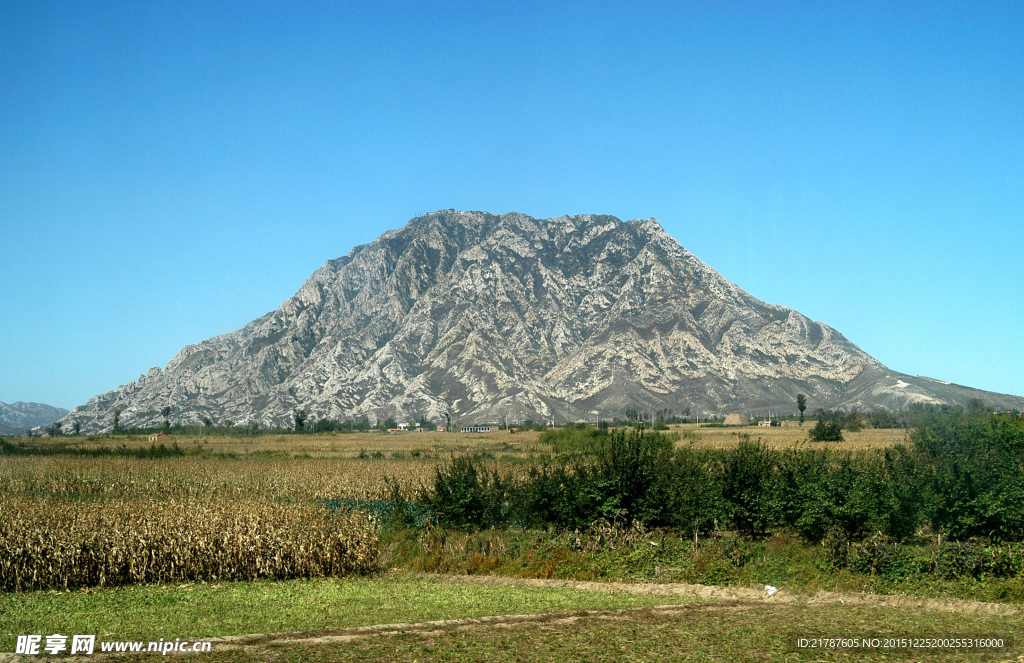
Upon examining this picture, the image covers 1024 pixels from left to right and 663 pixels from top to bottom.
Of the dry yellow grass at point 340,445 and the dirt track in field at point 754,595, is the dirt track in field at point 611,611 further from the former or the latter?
the dry yellow grass at point 340,445

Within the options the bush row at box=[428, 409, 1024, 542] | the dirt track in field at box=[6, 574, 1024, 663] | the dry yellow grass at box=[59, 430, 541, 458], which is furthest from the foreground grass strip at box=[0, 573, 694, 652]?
the dry yellow grass at box=[59, 430, 541, 458]

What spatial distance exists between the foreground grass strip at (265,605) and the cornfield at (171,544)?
1.68 ft

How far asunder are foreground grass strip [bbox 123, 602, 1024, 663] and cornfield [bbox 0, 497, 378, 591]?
6.36 metres

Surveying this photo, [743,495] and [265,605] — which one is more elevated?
[743,495]

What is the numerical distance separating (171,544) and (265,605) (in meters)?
3.77

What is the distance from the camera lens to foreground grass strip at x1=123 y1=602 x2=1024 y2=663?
11.0 metres

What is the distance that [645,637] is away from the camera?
482 inches

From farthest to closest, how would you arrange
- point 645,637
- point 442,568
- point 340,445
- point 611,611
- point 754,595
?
point 340,445 → point 442,568 → point 754,595 → point 611,611 → point 645,637

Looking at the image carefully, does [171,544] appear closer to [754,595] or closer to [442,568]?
[442,568]

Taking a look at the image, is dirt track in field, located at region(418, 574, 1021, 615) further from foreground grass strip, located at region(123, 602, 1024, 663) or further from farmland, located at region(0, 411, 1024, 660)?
foreground grass strip, located at region(123, 602, 1024, 663)

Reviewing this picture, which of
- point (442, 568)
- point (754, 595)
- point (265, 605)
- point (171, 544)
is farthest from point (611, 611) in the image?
point (171, 544)

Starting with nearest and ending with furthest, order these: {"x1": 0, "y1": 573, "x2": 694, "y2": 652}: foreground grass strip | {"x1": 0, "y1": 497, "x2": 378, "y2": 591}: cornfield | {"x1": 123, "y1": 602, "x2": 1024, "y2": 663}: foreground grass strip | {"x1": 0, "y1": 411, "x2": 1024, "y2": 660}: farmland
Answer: {"x1": 123, "y1": 602, "x2": 1024, "y2": 663}: foreground grass strip, {"x1": 0, "y1": 573, "x2": 694, "y2": 652}: foreground grass strip, {"x1": 0, "y1": 411, "x2": 1024, "y2": 660}: farmland, {"x1": 0, "y1": 497, "x2": 378, "y2": 591}: cornfield

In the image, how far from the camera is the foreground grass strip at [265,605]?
12.8 m

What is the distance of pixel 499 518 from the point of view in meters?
24.8
